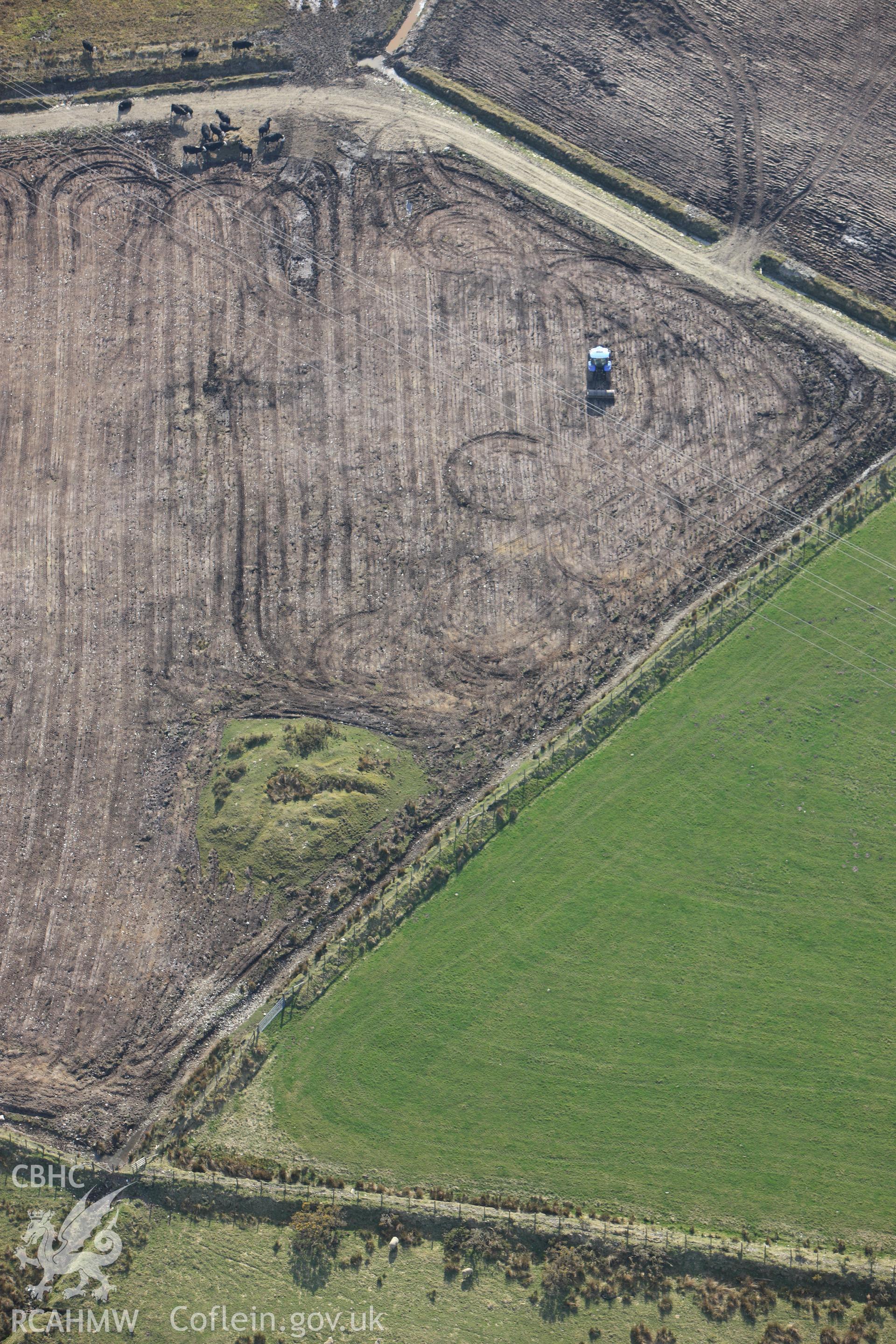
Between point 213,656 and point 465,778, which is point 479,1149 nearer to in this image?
point 465,778

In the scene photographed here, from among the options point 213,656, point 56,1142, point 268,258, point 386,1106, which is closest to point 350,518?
point 213,656

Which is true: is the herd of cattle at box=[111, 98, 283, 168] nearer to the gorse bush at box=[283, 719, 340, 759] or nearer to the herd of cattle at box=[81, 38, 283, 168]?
the herd of cattle at box=[81, 38, 283, 168]

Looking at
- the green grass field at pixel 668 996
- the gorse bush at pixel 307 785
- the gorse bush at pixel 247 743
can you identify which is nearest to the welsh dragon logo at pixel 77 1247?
the green grass field at pixel 668 996

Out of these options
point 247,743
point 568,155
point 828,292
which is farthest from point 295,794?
point 568,155

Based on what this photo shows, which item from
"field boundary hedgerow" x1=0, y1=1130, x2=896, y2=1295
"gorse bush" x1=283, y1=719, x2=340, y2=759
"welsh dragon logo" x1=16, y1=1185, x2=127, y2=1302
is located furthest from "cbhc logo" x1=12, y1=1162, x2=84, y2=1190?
"gorse bush" x1=283, y1=719, x2=340, y2=759

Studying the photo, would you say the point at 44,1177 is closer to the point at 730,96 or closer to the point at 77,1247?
the point at 77,1247
